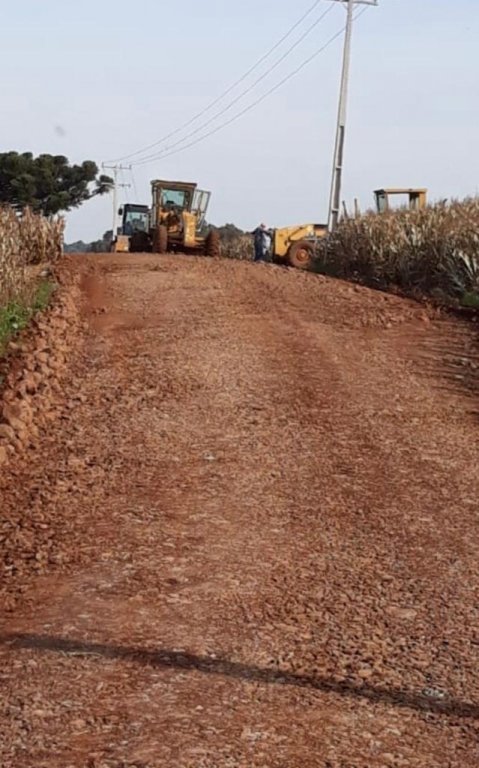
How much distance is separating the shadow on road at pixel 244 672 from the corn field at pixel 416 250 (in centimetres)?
1453

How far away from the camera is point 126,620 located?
5.53 meters

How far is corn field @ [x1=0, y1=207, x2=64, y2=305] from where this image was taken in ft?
51.8

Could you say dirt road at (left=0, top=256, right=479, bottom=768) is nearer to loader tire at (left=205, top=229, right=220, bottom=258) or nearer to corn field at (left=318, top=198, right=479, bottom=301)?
corn field at (left=318, top=198, right=479, bottom=301)

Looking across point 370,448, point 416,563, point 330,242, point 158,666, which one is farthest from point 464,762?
point 330,242

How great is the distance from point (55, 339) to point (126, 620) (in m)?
8.26

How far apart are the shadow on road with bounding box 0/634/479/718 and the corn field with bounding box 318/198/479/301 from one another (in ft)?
47.7

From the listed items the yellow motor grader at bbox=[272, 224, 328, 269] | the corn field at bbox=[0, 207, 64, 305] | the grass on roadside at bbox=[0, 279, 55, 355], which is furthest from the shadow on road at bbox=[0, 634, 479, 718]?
the yellow motor grader at bbox=[272, 224, 328, 269]

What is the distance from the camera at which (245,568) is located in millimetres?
6336

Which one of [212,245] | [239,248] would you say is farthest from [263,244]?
[239,248]

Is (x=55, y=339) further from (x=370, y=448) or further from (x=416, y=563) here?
(x=416, y=563)

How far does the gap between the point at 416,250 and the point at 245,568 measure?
1609 cm

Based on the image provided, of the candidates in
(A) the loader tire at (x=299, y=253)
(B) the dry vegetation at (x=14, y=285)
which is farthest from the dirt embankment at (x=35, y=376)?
(A) the loader tire at (x=299, y=253)

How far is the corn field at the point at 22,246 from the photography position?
15.8 meters

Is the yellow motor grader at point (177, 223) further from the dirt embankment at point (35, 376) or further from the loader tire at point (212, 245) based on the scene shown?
the dirt embankment at point (35, 376)
